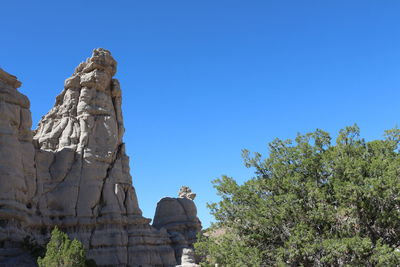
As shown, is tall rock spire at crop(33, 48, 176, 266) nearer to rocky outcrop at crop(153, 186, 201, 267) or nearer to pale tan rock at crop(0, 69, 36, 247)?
pale tan rock at crop(0, 69, 36, 247)

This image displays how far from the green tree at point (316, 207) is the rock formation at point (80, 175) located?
24.2m

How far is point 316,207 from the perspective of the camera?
2225cm

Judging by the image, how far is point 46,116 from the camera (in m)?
58.4

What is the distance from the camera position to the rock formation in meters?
44.4

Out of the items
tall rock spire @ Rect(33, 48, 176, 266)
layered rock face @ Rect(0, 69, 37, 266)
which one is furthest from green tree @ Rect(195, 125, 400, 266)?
tall rock spire @ Rect(33, 48, 176, 266)

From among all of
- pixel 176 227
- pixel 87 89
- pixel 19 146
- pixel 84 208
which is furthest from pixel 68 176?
pixel 176 227

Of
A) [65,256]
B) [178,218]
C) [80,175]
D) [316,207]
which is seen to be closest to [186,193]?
[178,218]

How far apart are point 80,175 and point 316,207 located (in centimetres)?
3611

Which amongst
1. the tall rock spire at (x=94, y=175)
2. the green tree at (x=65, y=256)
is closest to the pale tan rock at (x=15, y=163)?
the tall rock spire at (x=94, y=175)

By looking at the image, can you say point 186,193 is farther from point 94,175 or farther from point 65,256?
point 65,256

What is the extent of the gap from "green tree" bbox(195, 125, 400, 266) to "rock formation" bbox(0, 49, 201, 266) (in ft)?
79.4

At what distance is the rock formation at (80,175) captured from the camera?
44.4 m

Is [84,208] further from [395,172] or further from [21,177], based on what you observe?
[395,172]

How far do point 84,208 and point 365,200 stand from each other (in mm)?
36336
